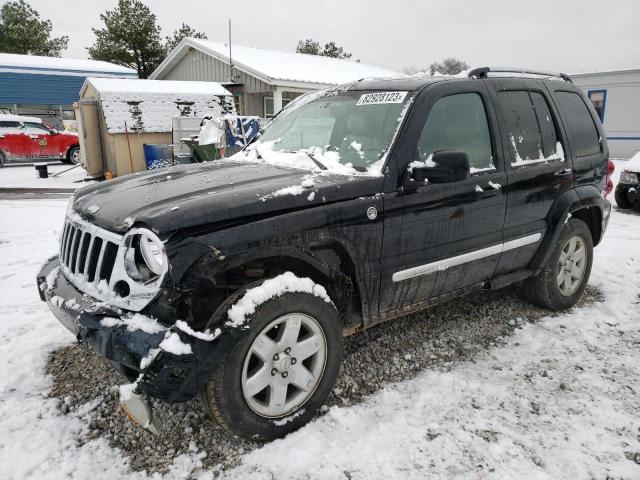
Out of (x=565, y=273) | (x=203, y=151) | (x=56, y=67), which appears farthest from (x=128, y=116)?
(x=56, y=67)

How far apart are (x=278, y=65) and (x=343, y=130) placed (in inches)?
693

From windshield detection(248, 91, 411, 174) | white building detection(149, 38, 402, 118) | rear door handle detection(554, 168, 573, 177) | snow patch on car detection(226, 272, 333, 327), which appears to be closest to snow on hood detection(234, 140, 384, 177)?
windshield detection(248, 91, 411, 174)

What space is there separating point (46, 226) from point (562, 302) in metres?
7.29

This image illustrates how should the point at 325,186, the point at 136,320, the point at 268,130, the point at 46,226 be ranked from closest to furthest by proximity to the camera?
the point at 136,320, the point at 325,186, the point at 268,130, the point at 46,226

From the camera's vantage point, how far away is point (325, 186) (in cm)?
264

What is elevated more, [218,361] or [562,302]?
[218,361]

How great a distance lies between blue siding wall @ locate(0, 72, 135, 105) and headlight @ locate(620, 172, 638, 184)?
2753cm

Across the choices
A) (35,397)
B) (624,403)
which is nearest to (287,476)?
(35,397)

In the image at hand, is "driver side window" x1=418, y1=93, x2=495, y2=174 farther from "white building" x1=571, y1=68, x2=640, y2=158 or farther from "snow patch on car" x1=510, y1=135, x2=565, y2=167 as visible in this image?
"white building" x1=571, y1=68, x2=640, y2=158

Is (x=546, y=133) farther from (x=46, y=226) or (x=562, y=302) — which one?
(x=46, y=226)

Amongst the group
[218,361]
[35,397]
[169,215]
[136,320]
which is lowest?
[35,397]

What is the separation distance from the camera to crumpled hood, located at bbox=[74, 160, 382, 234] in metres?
2.27

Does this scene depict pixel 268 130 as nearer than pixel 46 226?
Yes

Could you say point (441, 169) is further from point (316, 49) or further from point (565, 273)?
point (316, 49)
